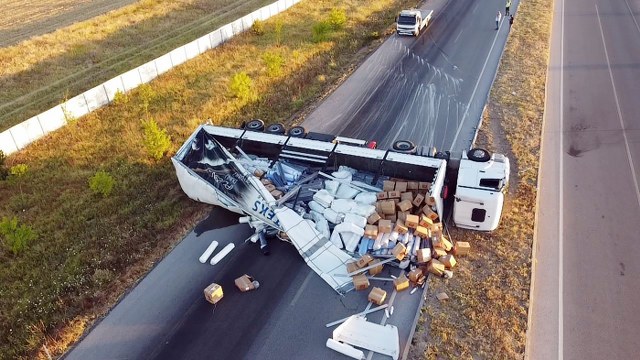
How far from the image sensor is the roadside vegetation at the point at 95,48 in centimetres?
2342

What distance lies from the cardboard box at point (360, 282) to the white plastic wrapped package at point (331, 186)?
9.85 feet

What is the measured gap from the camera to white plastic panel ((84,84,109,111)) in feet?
68.0

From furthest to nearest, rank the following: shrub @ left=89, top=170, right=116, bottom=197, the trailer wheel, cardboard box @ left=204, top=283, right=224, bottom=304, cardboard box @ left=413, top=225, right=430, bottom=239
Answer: the trailer wheel → shrub @ left=89, top=170, right=116, bottom=197 → cardboard box @ left=413, top=225, right=430, bottom=239 → cardboard box @ left=204, top=283, right=224, bottom=304

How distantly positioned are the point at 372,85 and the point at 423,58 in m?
4.70

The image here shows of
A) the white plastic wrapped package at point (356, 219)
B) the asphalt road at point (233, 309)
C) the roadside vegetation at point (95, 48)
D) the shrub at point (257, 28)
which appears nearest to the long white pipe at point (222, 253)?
the asphalt road at point (233, 309)

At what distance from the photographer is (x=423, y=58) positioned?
2559 centimetres

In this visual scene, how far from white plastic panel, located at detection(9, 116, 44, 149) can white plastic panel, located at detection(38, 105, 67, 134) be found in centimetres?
21

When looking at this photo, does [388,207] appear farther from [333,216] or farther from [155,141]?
[155,141]

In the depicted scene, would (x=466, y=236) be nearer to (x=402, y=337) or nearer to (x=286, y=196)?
(x=402, y=337)

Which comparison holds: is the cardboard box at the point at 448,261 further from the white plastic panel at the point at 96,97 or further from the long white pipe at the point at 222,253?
the white plastic panel at the point at 96,97

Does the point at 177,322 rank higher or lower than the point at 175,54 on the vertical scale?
lower

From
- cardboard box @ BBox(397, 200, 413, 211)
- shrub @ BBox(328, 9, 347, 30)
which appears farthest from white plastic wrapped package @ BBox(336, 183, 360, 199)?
shrub @ BBox(328, 9, 347, 30)

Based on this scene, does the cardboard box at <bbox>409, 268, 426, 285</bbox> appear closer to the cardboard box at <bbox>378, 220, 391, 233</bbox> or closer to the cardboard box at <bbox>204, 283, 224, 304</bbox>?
the cardboard box at <bbox>378, 220, 391, 233</bbox>

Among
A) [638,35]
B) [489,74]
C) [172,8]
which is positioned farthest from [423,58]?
[172,8]
